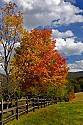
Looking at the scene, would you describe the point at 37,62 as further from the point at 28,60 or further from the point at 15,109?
the point at 15,109

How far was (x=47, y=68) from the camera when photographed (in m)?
45.7

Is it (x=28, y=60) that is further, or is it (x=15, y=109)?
(x=28, y=60)

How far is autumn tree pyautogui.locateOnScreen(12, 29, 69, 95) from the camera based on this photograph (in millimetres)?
40781

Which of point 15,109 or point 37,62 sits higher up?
point 37,62

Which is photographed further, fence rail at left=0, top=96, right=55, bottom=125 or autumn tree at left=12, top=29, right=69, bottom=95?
autumn tree at left=12, top=29, right=69, bottom=95

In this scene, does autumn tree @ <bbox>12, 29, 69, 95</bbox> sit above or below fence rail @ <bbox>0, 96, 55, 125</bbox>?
above

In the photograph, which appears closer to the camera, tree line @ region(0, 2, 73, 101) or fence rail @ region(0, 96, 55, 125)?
fence rail @ region(0, 96, 55, 125)

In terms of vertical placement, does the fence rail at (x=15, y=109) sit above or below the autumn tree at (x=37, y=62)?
below

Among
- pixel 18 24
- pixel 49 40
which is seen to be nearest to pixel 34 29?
pixel 49 40

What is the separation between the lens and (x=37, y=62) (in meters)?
41.8

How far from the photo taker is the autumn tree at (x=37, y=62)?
134 ft

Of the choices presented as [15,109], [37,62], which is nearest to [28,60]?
[37,62]

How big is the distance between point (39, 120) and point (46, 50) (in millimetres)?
23693

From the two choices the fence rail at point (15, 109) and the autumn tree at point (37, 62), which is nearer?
the fence rail at point (15, 109)
